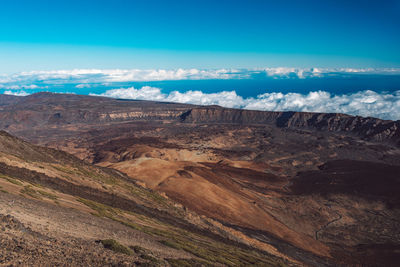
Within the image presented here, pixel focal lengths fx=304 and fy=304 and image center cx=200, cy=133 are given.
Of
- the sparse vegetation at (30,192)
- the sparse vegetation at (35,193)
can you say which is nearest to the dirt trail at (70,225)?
the sparse vegetation at (30,192)

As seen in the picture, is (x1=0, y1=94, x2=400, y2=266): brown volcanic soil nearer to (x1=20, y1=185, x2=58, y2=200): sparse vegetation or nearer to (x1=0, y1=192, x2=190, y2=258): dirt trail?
(x1=0, y1=192, x2=190, y2=258): dirt trail

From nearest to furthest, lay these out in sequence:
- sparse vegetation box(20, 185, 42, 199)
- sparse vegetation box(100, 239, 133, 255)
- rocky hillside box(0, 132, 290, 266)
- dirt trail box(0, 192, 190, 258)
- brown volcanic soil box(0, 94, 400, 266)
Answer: rocky hillside box(0, 132, 290, 266), sparse vegetation box(100, 239, 133, 255), dirt trail box(0, 192, 190, 258), sparse vegetation box(20, 185, 42, 199), brown volcanic soil box(0, 94, 400, 266)

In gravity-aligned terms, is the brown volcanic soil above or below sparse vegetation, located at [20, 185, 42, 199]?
below

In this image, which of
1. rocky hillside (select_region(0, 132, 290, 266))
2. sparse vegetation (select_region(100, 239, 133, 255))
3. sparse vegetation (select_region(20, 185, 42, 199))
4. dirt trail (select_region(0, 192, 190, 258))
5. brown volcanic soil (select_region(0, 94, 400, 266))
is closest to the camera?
rocky hillside (select_region(0, 132, 290, 266))

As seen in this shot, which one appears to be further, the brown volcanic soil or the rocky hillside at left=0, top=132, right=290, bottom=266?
the brown volcanic soil

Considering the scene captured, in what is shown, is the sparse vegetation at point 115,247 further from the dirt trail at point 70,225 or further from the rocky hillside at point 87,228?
the dirt trail at point 70,225

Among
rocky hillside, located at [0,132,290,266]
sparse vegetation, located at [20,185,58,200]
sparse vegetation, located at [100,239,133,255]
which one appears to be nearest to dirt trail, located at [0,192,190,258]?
rocky hillside, located at [0,132,290,266]

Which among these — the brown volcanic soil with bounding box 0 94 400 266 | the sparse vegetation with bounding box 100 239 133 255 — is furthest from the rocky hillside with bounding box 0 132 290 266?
the brown volcanic soil with bounding box 0 94 400 266

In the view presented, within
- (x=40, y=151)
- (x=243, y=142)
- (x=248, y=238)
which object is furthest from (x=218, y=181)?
(x=243, y=142)

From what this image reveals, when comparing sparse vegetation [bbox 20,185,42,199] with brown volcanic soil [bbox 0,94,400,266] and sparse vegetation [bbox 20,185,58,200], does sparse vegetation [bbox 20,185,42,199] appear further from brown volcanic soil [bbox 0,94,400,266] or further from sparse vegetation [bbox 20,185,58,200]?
brown volcanic soil [bbox 0,94,400,266]

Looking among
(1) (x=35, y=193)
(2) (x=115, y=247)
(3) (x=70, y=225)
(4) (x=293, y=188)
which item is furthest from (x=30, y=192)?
(4) (x=293, y=188)

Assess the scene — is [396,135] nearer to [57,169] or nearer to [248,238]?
[248,238]
